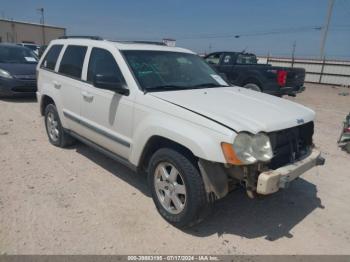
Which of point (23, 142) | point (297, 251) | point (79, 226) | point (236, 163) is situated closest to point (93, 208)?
point (79, 226)

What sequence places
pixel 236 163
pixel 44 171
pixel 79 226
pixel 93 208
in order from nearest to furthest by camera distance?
pixel 236 163 < pixel 79 226 < pixel 93 208 < pixel 44 171

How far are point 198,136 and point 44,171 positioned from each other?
2734mm

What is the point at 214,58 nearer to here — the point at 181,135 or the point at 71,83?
the point at 71,83

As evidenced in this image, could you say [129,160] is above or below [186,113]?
below

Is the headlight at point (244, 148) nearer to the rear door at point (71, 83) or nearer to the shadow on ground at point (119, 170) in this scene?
the shadow on ground at point (119, 170)

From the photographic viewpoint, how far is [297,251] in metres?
3.08

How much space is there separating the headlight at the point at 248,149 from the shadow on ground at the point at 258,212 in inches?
37.6

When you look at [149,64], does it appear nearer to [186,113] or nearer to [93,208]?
[186,113]

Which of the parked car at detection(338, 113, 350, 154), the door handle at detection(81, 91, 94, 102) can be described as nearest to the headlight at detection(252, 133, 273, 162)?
the door handle at detection(81, 91, 94, 102)

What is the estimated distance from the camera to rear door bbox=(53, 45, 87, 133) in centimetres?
464

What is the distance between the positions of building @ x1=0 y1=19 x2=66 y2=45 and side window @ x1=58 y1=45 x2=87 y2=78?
175ft

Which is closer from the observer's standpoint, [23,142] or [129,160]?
[129,160]

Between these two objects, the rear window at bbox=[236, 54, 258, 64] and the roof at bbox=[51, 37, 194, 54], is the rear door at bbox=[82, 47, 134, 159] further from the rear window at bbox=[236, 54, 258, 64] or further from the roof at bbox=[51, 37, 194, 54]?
the rear window at bbox=[236, 54, 258, 64]

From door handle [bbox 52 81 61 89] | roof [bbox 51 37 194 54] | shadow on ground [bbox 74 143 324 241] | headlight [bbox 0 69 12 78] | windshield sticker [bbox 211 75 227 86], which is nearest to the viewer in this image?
shadow on ground [bbox 74 143 324 241]
